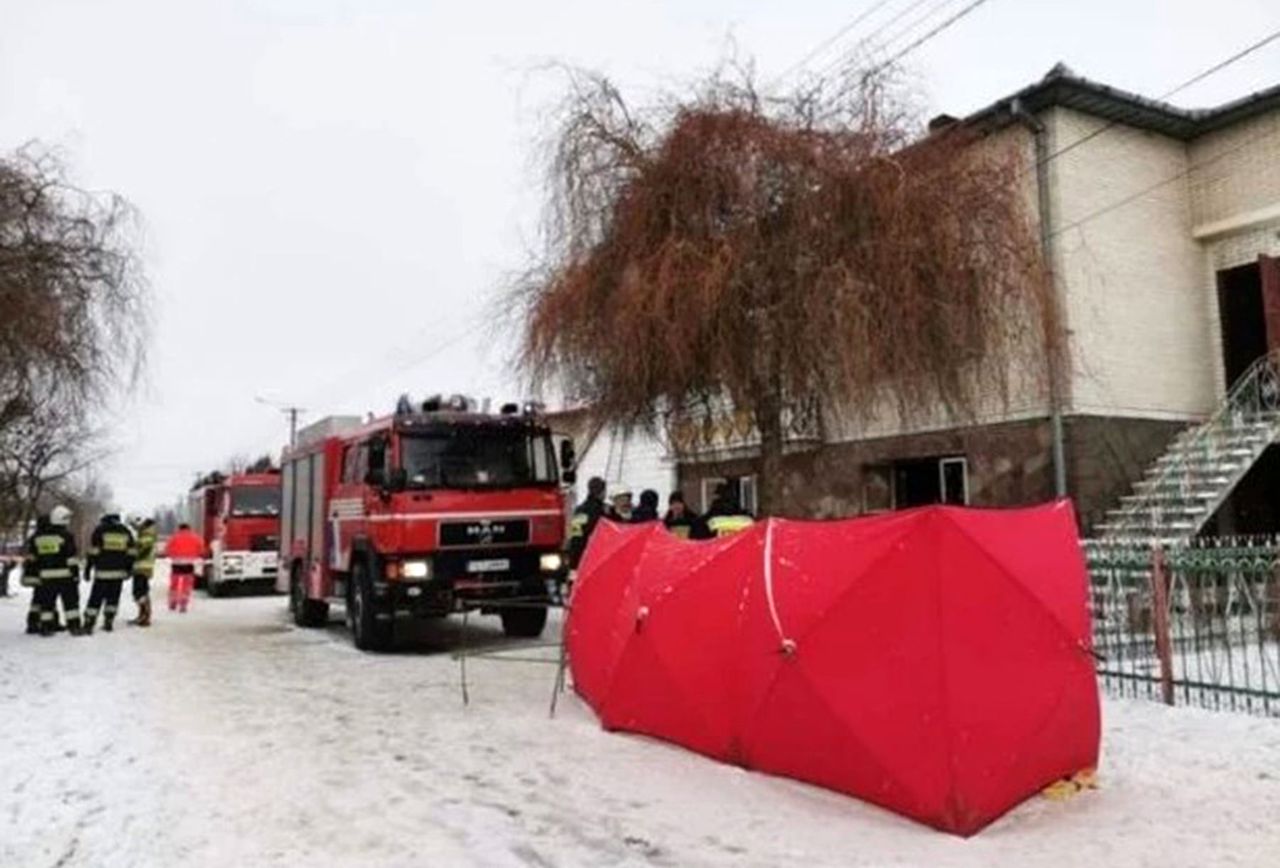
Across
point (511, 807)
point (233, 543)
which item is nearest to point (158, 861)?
point (511, 807)

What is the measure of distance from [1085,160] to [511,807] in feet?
43.9

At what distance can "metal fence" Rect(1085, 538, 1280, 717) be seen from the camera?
888 centimetres

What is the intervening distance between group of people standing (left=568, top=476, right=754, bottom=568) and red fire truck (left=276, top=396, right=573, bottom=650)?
0.63 m

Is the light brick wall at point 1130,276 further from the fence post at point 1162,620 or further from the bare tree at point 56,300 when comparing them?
the bare tree at point 56,300

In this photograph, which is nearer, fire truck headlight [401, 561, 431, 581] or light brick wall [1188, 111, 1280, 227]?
fire truck headlight [401, 561, 431, 581]

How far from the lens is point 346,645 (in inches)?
559

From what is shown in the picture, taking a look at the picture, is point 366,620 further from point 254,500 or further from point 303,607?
point 254,500

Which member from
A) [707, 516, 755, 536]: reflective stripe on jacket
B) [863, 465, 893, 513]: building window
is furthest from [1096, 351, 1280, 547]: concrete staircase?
[707, 516, 755, 536]: reflective stripe on jacket

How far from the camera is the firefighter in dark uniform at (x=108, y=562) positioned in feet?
51.7

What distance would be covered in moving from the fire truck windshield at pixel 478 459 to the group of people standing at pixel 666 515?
2.61 ft

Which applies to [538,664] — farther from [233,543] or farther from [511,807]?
[233,543]

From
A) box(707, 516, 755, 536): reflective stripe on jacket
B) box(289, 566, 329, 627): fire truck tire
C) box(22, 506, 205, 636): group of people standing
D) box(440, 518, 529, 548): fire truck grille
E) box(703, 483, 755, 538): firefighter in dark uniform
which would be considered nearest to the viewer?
box(707, 516, 755, 536): reflective stripe on jacket

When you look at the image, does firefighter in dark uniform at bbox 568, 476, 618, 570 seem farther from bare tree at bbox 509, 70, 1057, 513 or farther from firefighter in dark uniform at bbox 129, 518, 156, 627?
Result: firefighter in dark uniform at bbox 129, 518, 156, 627

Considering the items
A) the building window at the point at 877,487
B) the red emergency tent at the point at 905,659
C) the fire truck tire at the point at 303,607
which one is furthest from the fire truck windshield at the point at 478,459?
the building window at the point at 877,487
